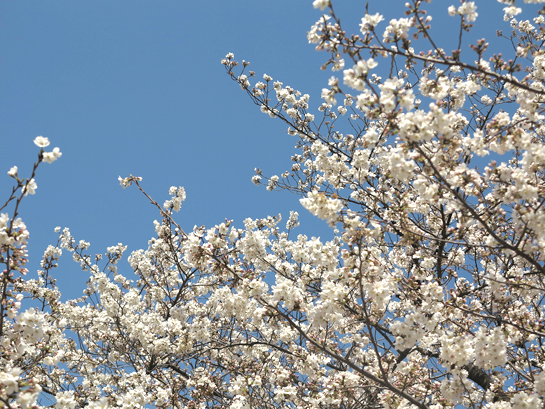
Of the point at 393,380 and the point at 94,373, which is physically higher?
the point at 94,373

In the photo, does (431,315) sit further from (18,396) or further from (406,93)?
(18,396)

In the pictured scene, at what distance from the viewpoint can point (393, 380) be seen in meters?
6.66

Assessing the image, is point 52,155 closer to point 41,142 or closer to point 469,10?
point 41,142

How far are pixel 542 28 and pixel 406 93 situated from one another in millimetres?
2280

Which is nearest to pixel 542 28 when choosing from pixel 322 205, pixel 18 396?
pixel 322 205

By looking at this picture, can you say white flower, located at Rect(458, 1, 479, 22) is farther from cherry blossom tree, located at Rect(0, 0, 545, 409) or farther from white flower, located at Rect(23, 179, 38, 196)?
white flower, located at Rect(23, 179, 38, 196)

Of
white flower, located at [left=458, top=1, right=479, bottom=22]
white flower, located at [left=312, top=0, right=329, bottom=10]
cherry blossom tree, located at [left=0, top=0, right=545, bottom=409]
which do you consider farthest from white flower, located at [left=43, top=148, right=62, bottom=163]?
white flower, located at [left=458, top=1, right=479, bottom=22]

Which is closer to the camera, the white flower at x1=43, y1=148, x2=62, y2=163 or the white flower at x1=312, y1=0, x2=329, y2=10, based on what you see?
the white flower at x1=43, y1=148, x2=62, y2=163

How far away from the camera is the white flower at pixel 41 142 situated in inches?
140

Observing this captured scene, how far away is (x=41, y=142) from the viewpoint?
11.7ft

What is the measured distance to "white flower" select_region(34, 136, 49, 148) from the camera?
3.55 meters

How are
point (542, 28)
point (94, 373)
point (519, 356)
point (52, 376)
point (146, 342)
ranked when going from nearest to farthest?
point (542, 28) → point (519, 356) → point (146, 342) → point (52, 376) → point (94, 373)

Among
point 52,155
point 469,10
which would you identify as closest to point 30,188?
point 52,155

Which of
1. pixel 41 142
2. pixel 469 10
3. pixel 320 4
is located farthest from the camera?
pixel 469 10
